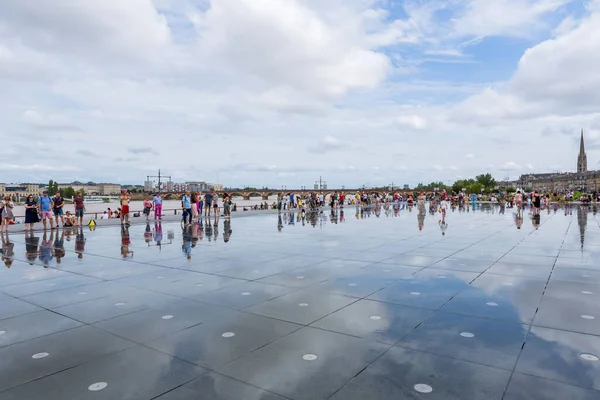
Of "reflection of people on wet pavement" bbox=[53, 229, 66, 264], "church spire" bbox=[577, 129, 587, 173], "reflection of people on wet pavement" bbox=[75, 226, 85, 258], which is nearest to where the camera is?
"reflection of people on wet pavement" bbox=[53, 229, 66, 264]

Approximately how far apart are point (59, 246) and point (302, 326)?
9.79 meters

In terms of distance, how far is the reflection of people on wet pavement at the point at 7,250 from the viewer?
930cm

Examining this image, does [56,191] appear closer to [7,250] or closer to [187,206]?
[187,206]

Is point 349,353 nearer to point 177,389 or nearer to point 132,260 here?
point 177,389

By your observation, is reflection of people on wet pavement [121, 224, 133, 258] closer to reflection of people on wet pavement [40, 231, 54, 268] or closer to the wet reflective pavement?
the wet reflective pavement

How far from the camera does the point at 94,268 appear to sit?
27.5 feet

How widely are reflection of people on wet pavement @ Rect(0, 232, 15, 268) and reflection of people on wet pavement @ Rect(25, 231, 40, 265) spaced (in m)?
0.33

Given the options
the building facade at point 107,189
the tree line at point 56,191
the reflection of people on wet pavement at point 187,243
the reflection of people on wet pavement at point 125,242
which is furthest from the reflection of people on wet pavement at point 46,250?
the building facade at point 107,189

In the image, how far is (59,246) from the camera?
38.1ft

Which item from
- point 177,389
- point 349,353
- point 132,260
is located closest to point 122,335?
point 177,389

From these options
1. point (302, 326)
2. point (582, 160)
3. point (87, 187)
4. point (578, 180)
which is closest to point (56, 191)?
point (87, 187)

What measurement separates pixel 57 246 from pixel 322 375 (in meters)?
10.8

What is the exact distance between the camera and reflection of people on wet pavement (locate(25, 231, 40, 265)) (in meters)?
9.77

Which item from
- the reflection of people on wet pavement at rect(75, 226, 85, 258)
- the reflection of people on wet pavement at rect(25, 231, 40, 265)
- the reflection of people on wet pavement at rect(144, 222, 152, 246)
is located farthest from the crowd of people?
the reflection of people on wet pavement at rect(144, 222, 152, 246)
